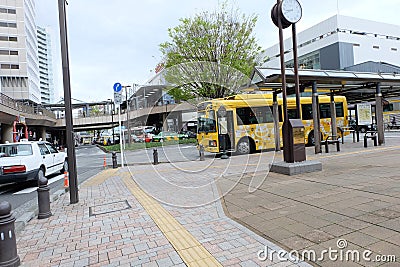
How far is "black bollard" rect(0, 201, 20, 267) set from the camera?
11.0ft

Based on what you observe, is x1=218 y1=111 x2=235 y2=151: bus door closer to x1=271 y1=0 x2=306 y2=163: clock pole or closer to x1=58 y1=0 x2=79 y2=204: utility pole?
x1=271 y1=0 x2=306 y2=163: clock pole

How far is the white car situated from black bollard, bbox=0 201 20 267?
224 inches

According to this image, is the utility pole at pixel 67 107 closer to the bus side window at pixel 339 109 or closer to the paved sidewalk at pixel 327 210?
the paved sidewalk at pixel 327 210

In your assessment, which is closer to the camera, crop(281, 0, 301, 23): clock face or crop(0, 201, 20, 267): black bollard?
crop(0, 201, 20, 267): black bollard

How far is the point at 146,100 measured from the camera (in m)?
11.8

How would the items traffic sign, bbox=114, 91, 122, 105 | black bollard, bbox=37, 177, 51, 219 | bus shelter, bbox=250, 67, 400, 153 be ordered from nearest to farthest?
black bollard, bbox=37, 177, 51, 219, bus shelter, bbox=250, 67, 400, 153, traffic sign, bbox=114, 91, 122, 105

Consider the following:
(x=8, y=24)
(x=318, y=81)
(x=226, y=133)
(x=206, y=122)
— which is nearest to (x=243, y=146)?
(x=226, y=133)

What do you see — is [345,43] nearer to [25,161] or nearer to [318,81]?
[318,81]

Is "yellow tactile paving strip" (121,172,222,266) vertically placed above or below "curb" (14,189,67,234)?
below

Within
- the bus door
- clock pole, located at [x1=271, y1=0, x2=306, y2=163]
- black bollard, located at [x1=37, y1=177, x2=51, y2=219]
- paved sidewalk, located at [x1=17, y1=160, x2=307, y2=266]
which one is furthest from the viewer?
the bus door

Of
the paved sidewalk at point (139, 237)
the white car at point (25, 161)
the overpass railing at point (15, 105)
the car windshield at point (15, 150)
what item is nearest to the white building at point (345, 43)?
the overpass railing at point (15, 105)

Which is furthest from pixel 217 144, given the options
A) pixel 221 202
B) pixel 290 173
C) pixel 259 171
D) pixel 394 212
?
pixel 394 212

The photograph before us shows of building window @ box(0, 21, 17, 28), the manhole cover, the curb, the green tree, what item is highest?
building window @ box(0, 21, 17, 28)

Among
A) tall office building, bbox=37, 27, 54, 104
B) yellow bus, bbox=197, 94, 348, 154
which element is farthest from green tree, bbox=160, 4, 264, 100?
tall office building, bbox=37, 27, 54, 104
